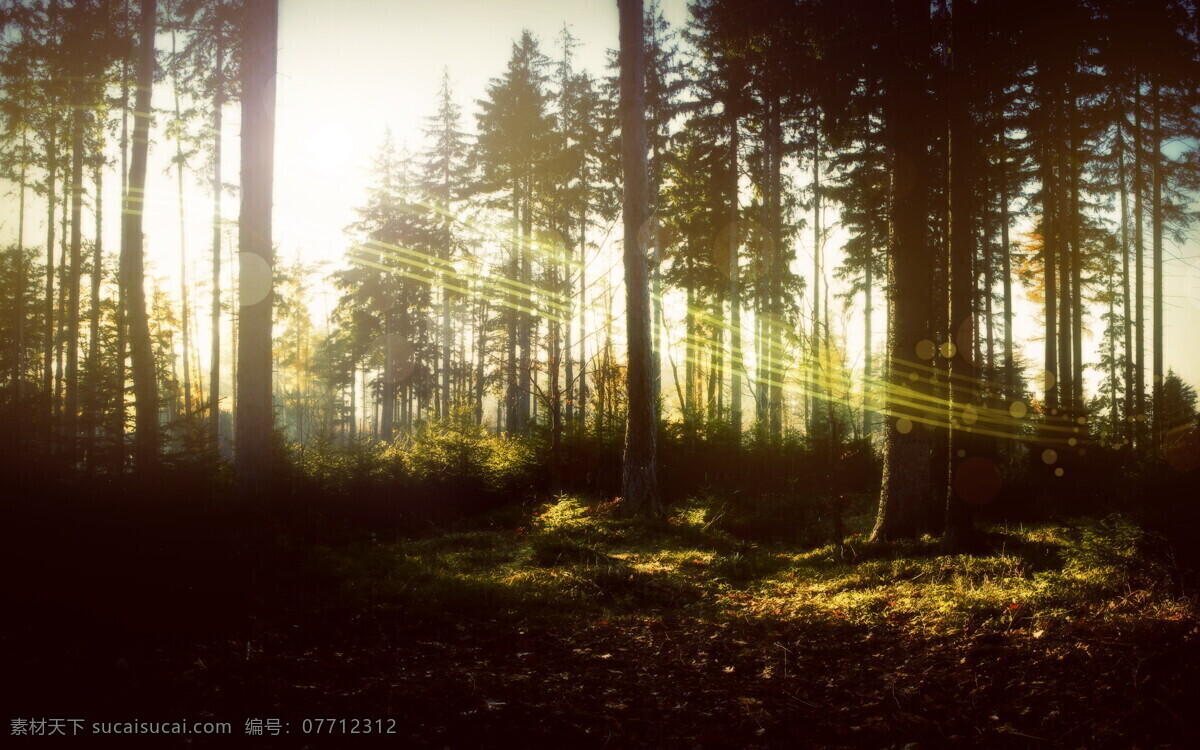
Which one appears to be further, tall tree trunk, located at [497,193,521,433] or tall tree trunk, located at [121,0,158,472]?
tall tree trunk, located at [497,193,521,433]

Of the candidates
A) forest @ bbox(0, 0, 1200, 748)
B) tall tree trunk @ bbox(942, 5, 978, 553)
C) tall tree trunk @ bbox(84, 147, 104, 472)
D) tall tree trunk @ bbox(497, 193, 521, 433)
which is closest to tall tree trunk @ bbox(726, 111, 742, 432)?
forest @ bbox(0, 0, 1200, 748)

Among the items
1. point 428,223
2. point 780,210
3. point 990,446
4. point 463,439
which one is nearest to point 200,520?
point 463,439

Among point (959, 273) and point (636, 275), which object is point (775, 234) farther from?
point (959, 273)

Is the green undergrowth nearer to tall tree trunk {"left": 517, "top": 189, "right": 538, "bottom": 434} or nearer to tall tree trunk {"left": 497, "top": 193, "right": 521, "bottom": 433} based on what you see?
tall tree trunk {"left": 497, "top": 193, "right": 521, "bottom": 433}

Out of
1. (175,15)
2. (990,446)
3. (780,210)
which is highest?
(175,15)

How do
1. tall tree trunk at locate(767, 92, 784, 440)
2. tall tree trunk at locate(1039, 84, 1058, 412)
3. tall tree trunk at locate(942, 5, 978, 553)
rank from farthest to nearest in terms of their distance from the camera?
tall tree trunk at locate(767, 92, 784, 440) → tall tree trunk at locate(1039, 84, 1058, 412) → tall tree trunk at locate(942, 5, 978, 553)

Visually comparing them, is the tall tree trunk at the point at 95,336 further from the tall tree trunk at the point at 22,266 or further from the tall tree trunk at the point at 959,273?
the tall tree trunk at the point at 959,273

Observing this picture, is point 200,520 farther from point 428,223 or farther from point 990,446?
point 428,223

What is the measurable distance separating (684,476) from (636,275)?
218 inches

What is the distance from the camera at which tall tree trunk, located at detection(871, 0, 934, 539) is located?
8.66 metres

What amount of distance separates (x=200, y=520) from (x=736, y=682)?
6.39m

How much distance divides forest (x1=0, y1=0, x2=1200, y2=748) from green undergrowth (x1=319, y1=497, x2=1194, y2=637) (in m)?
0.06

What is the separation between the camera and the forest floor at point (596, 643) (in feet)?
11.3

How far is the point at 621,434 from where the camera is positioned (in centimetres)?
1526
